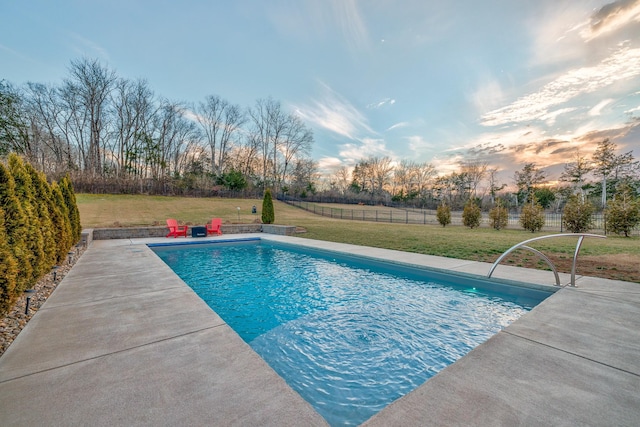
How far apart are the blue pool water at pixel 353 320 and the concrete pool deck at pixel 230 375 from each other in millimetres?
709

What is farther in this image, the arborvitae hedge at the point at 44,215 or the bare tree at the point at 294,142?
the bare tree at the point at 294,142

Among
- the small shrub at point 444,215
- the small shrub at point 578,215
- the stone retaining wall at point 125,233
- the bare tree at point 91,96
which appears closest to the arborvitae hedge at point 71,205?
the stone retaining wall at point 125,233

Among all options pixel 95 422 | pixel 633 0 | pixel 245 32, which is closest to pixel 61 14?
pixel 245 32

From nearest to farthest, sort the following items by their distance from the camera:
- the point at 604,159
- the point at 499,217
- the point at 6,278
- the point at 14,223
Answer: the point at 6,278, the point at 14,223, the point at 499,217, the point at 604,159

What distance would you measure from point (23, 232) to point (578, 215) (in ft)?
68.0

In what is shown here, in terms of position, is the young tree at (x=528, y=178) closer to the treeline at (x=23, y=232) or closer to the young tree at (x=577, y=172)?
the young tree at (x=577, y=172)

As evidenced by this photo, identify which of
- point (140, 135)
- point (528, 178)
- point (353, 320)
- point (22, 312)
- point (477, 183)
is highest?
point (140, 135)

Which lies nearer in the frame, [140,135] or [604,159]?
[604,159]

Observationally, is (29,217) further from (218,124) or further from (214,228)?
(218,124)

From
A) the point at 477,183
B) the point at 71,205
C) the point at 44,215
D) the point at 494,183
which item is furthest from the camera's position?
the point at 477,183

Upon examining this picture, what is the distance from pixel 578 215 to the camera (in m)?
14.2

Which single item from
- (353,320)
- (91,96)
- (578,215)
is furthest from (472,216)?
(91,96)

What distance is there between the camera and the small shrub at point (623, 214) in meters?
12.6

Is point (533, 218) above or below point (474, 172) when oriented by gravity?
Result: below
